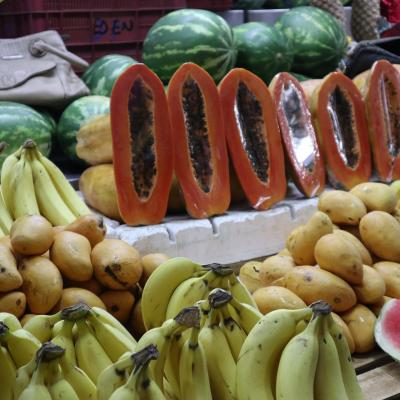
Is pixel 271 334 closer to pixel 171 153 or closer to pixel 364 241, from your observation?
Result: pixel 364 241

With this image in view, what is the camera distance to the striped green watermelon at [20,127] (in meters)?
2.55

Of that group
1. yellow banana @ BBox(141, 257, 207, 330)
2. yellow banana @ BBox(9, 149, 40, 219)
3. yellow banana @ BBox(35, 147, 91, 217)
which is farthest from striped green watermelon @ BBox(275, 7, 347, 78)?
yellow banana @ BBox(141, 257, 207, 330)

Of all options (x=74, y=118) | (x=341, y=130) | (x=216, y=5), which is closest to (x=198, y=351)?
(x=341, y=130)

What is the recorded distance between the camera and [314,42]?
10.4ft

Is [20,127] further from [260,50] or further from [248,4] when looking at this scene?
[248,4]

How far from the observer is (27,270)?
1473 mm

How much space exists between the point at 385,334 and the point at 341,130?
99 centimetres

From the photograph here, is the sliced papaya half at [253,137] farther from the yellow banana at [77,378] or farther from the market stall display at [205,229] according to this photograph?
the yellow banana at [77,378]

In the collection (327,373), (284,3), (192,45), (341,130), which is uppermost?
(284,3)

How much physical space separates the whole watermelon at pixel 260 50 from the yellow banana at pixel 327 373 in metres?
1.92

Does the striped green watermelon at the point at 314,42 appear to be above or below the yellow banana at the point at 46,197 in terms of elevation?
above

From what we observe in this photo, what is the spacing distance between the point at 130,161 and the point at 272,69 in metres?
1.07

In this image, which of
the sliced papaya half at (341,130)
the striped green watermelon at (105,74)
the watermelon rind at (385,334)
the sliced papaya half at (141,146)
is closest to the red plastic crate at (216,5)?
the striped green watermelon at (105,74)

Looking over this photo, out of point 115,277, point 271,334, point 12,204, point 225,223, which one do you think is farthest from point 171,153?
point 271,334
